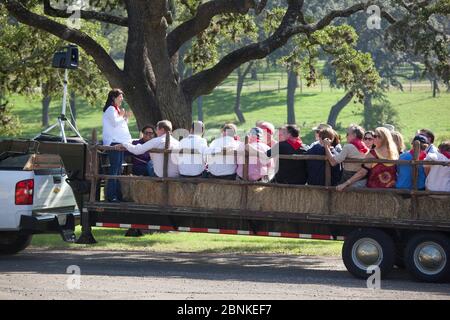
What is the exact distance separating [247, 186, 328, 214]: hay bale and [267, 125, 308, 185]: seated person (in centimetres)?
24

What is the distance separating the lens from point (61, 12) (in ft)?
77.0

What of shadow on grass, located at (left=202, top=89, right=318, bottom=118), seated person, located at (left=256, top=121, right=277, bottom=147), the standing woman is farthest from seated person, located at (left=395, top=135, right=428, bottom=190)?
shadow on grass, located at (left=202, top=89, right=318, bottom=118)

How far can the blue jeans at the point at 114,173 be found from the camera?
1507 cm

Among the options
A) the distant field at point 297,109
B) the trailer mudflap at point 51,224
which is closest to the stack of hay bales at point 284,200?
the trailer mudflap at point 51,224

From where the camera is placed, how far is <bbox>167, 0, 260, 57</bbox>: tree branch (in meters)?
21.9

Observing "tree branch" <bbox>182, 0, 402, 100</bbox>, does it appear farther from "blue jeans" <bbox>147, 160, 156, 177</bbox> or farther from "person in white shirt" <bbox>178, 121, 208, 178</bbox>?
"person in white shirt" <bbox>178, 121, 208, 178</bbox>

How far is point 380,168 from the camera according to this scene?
46.4ft

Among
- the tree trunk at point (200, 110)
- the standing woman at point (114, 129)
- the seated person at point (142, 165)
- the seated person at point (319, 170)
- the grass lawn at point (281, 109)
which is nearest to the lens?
the seated person at point (319, 170)

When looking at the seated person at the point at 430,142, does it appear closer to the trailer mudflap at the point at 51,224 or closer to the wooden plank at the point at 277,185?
the wooden plank at the point at 277,185

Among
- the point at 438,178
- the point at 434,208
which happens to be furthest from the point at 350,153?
the point at 434,208

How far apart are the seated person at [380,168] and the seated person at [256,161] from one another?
Result: 3.61 feet

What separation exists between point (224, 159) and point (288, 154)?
0.92 metres

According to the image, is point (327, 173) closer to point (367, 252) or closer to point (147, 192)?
Result: point (367, 252)
